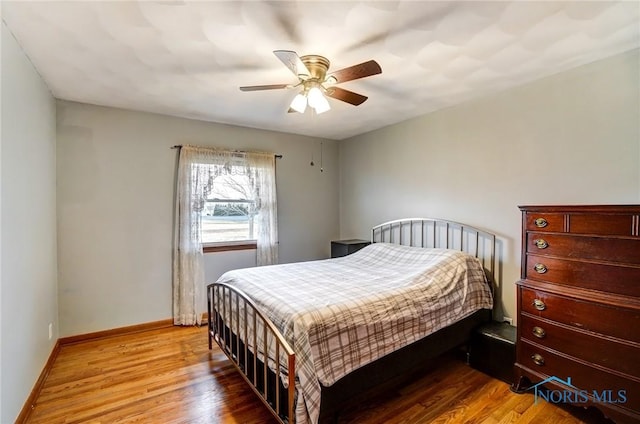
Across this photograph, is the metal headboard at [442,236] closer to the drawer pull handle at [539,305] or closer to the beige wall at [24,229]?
the drawer pull handle at [539,305]

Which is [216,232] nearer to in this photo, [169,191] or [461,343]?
[169,191]

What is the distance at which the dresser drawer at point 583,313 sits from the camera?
174 cm

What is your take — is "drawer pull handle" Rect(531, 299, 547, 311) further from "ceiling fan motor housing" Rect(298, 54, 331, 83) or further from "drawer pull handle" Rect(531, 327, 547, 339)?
"ceiling fan motor housing" Rect(298, 54, 331, 83)

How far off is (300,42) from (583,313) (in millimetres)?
2526

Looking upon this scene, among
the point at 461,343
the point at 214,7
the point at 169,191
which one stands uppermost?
the point at 214,7

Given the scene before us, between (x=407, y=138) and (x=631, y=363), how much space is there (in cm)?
284

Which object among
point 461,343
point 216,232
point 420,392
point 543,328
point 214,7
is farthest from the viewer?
point 216,232

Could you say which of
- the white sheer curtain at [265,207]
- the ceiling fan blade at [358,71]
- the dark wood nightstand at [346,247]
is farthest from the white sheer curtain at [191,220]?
the ceiling fan blade at [358,71]

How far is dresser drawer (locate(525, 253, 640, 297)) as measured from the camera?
176 centimetres

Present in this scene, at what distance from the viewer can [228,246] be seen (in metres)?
3.95

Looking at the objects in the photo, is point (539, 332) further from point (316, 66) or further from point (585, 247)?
point (316, 66)

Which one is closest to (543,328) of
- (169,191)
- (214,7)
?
(214,7)

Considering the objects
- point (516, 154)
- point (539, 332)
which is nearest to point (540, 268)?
point (539, 332)

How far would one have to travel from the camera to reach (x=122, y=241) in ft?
11.0
